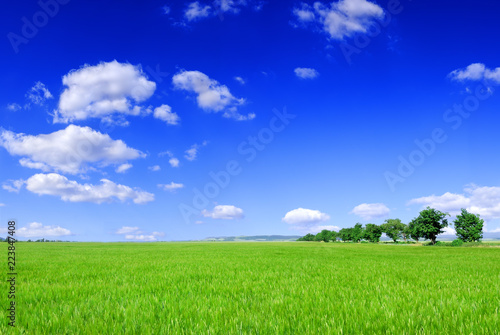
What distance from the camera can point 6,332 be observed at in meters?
4.20

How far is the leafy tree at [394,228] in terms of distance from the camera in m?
136

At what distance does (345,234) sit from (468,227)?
76040 millimetres

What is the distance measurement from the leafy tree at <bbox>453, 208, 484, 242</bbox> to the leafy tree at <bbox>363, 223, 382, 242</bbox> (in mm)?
48088

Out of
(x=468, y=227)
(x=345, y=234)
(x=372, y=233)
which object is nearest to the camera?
(x=468, y=227)

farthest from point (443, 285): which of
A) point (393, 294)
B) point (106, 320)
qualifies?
point (106, 320)

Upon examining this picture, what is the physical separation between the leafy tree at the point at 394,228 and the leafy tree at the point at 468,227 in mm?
51032

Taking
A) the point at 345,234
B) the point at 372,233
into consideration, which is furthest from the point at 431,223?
the point at 345,234

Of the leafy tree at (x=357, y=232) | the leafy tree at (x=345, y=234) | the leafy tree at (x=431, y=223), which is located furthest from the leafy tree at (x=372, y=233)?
the leafy tree at (x=431, y=223)

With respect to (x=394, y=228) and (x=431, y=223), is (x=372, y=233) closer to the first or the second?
(x=394, y=228)

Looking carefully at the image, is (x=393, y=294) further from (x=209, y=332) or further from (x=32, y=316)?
(x=32, y=316)

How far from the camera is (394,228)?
137 m

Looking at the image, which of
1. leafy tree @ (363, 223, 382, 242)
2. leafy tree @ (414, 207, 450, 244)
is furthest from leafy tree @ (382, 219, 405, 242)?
leafy tree @ (414, 207, 450, 244)

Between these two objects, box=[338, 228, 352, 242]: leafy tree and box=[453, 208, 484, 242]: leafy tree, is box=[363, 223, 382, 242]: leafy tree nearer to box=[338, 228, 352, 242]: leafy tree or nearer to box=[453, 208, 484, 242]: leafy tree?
box=[338, 228, 352, 242]: leafy tree

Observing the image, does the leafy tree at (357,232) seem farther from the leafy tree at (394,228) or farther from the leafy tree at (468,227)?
the leafy tree at (468,227)
